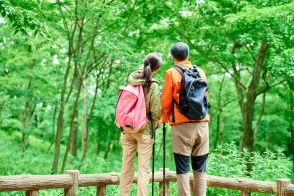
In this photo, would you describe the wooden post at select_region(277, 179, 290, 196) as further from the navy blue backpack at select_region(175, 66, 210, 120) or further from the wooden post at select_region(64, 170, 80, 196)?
the wooden post at select_region(64, 170, 80, 196)

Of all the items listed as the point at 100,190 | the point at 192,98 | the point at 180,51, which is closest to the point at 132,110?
the point at 192,98

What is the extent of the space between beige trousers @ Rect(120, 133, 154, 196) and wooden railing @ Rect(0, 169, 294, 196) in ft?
2.08

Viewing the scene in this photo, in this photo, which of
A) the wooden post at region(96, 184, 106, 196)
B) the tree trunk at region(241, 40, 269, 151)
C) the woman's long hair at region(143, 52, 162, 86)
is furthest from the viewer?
the tree trunk at region(241, 40, 269, 151)

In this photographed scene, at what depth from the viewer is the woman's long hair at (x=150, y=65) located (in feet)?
15.8

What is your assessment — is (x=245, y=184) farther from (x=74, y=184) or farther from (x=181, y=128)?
(x=74, y=184)

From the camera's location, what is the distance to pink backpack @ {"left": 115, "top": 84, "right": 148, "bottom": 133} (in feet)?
15.5

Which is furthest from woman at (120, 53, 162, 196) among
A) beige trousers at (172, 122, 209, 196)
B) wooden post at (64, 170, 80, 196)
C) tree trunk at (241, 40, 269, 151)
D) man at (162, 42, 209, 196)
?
tree trunk at (241, 40, 269, 151)

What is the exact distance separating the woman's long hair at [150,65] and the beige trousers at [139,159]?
66cm

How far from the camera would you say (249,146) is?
45.1 ft

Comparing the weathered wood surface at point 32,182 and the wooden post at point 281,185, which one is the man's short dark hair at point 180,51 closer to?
the weathered wood surface at point 32,182

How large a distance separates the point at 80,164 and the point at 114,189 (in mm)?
6163

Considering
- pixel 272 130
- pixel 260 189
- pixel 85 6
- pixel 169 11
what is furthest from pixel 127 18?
pixel 272 130

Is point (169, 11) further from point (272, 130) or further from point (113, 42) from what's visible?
point (272, 130)

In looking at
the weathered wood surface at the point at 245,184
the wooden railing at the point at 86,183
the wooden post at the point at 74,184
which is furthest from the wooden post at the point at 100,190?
the weathered wood surface at the point at 245,184
